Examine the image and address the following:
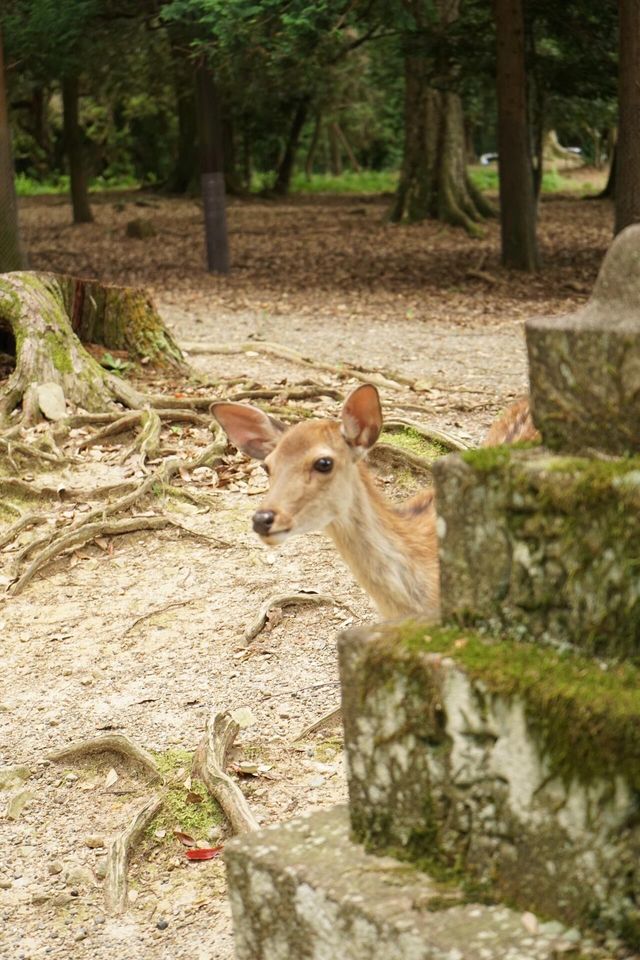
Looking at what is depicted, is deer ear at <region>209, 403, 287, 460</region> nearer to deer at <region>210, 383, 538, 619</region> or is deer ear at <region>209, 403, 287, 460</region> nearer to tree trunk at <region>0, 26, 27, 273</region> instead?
deer at <region>210, 383, 538, 619</region>

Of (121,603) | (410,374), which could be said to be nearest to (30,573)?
(121,603)

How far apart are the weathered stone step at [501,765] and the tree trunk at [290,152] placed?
2930 cm

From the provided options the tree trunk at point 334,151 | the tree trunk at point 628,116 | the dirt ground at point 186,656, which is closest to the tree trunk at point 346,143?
the tree trunk at point 334,151

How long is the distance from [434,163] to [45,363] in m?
14.9

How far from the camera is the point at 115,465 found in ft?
A: 27.5

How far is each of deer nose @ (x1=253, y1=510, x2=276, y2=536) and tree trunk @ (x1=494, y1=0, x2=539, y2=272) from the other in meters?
11.8

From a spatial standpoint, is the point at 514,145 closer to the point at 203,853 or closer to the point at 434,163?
the point at 434,163

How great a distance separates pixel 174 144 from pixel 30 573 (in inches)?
1227

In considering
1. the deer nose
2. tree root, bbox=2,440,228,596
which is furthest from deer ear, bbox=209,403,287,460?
tree root, bbox=2,440,228,596

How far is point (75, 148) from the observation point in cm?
2286

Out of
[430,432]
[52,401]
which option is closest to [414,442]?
[430,432]

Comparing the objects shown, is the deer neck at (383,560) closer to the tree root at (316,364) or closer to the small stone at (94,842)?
the small stone at (94,842)

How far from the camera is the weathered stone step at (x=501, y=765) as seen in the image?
7.70 ft

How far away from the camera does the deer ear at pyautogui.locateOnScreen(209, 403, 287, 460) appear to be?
15.2ft
